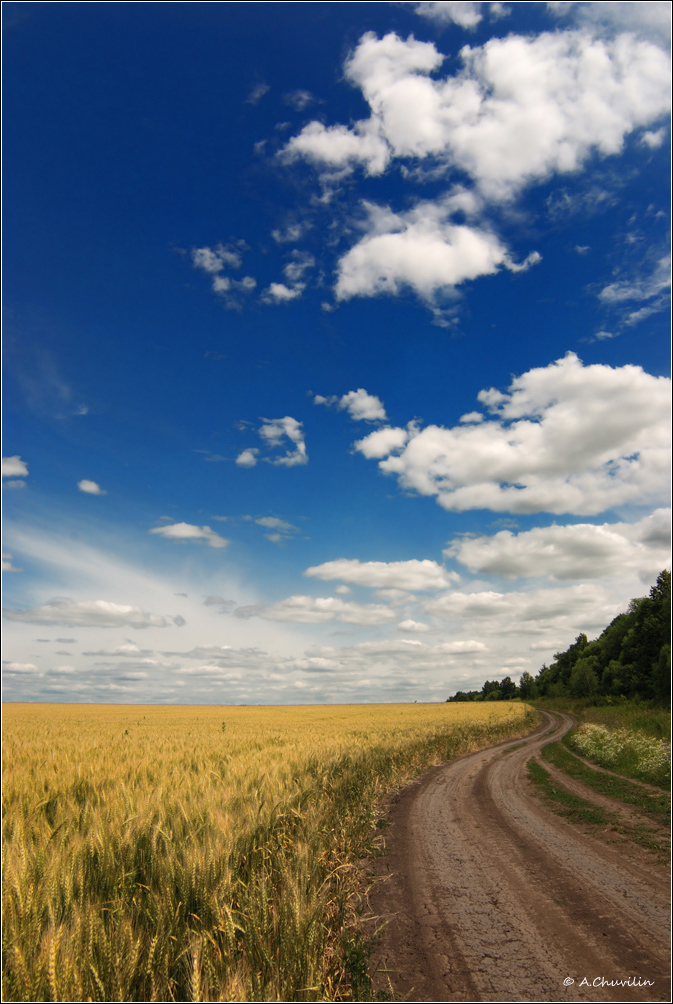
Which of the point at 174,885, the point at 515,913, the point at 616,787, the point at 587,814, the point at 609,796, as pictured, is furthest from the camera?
the point at 616,787

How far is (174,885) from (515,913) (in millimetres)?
3792

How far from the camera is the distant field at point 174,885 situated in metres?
3.05

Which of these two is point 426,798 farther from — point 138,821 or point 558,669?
point 558,669

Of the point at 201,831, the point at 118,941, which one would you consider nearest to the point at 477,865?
the point at 201,831

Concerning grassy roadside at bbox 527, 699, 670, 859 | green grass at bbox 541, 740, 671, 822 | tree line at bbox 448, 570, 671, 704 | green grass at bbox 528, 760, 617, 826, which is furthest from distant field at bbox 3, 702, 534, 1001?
tree line at bbox 448, 570, 671, 704

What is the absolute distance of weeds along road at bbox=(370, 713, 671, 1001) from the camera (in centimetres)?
407

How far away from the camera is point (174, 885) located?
4.30 m

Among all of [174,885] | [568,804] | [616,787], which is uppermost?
[174,885]

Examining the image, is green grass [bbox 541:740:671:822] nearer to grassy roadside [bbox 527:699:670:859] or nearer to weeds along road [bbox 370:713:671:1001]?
grassy roadside [bbox 527:699:670:859]

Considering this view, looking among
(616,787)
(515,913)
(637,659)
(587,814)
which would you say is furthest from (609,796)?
(637,659)

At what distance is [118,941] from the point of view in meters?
3.27

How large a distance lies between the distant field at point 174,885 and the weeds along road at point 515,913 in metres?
0.55

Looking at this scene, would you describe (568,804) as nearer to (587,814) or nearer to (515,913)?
(587,814)

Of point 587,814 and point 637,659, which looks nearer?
point 587,814
